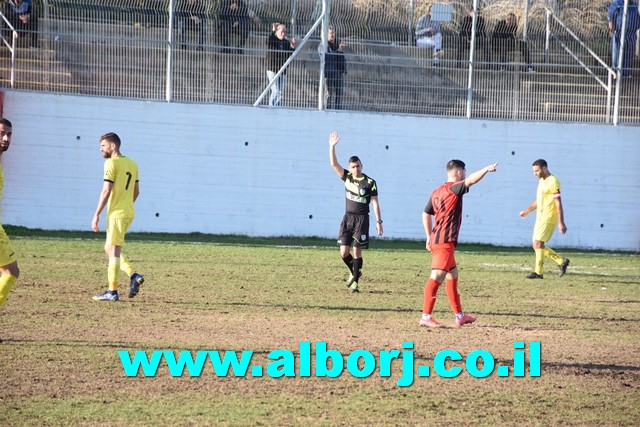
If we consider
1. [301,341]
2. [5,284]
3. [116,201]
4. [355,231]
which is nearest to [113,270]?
[116,201]

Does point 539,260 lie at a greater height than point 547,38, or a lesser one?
lesser

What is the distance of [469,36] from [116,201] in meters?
15.7

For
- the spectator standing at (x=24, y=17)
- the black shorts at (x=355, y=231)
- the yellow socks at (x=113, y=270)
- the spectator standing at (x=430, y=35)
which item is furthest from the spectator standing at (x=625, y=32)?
the yellow socks at (x=113, y=270)

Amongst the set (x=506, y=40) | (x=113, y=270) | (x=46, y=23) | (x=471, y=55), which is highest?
(x=506, y=40)

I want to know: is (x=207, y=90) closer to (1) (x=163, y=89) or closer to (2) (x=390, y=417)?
(1) (x=163, y=89)

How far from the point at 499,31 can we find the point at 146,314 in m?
17.4

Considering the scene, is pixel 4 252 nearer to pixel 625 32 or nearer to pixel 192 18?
pixel 192 18

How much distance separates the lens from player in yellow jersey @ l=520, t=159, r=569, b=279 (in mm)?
18625

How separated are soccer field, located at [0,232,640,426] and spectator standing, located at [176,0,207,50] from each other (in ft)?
26.6

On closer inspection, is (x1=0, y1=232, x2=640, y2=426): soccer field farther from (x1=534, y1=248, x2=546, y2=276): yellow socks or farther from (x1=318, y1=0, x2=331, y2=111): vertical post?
(x1=318, y1=0, x2=331, y2=111): vertical post

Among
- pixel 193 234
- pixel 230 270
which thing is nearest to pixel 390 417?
pixel 230 270

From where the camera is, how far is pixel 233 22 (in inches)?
1045

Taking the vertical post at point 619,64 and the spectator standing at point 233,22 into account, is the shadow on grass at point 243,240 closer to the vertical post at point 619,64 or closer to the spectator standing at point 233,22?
the vertical post at point 619,64

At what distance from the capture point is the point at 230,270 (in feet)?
59.6
